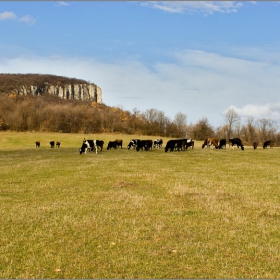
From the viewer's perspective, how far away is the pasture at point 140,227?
7.45 m

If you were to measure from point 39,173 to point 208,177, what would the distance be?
1125 cm

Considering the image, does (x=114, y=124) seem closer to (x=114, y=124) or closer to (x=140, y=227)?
(x=114, y=124)

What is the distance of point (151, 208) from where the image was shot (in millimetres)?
12383

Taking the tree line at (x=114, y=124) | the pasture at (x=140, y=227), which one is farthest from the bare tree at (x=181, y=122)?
the pasture at (x=140, y=227)

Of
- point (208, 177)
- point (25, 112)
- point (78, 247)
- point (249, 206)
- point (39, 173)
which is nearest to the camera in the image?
point (78, 247)

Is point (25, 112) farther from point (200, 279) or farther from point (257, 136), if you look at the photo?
point (200, 279)

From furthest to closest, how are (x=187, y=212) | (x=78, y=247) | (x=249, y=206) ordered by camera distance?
1. (x=249, y=206)
2. (x=187, y=212)
3. (x=78, y=247)

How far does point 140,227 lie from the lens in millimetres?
10094

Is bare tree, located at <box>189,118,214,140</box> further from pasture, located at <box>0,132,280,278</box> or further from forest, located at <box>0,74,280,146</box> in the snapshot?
pasture, located at <box>0,132,280,278</box>

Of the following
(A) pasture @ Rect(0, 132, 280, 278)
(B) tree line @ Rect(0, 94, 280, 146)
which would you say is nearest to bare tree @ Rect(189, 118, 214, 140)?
(B) tree line @ Rect(0, 94, 280, 146)

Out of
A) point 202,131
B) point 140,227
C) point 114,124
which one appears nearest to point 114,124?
point 114,124

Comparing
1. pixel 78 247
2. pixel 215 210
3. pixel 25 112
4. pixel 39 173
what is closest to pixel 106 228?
pixel 78 247

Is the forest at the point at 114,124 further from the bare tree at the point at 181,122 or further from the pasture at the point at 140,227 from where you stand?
the pasture at the point at 140,227

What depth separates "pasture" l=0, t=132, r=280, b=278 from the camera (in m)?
7.45
